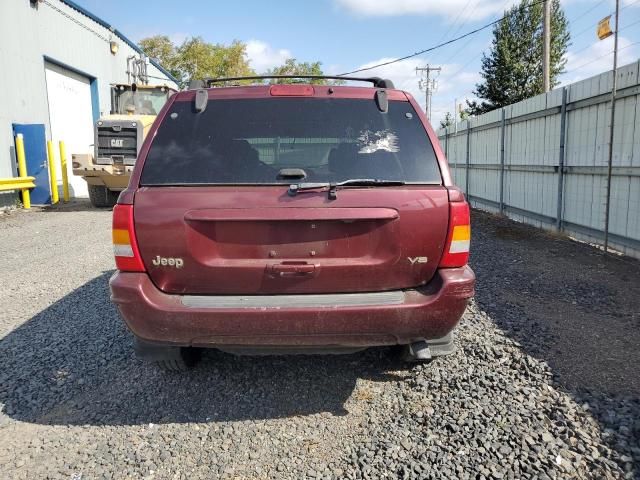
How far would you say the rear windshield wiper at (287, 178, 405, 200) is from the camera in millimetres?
2801

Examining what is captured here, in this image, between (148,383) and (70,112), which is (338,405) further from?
(70,112)

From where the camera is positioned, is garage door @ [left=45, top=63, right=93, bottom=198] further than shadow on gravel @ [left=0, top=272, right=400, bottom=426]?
Yes

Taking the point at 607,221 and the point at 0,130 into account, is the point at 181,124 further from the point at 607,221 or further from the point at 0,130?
the point at 0,130

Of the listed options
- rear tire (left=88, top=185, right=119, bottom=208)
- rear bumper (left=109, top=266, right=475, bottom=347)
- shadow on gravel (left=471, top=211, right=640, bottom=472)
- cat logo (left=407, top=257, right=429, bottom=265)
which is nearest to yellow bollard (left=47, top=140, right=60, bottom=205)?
rear tire (left=88, top=185, right=119, bottom=208)

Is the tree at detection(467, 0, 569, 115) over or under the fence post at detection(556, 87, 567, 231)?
over

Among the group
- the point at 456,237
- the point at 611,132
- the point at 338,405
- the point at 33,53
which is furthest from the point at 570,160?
the point at 33,53

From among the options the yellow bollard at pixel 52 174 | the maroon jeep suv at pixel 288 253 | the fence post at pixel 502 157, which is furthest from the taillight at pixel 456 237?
the yellow bollard at pixel 52 174

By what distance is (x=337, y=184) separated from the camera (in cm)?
284

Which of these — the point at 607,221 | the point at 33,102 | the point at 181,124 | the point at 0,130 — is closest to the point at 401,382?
the point at 181,124

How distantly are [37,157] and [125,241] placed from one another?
13.9m

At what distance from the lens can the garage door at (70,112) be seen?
55.6 feet

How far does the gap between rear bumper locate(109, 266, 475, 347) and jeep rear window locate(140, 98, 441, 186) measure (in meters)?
0.63

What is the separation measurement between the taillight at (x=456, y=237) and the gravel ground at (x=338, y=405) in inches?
37.1

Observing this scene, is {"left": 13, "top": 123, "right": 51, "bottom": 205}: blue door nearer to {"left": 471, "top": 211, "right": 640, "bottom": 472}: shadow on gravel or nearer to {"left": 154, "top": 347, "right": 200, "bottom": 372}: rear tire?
{"left": 471, "top": 211, "right": 640, "bottom": 472}: shadow on gravel
